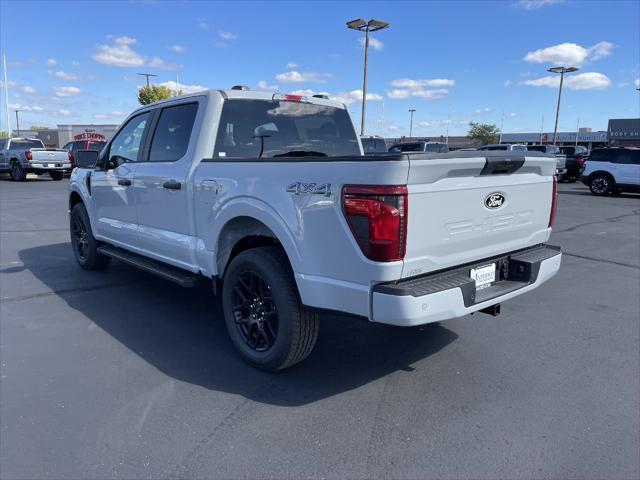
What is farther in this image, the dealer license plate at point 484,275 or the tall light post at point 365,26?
the tall light post at point 365,26

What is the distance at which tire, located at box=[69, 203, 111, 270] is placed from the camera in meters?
6.16

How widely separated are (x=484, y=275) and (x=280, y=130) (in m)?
2.19

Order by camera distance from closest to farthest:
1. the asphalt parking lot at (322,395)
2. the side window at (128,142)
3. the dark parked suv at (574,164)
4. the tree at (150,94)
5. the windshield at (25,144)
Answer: the asphalt parking lot at (322,395), the side window at (128,142), the windshield at (25,144), the dark parked suv at (574,164), the tree at (150,94)

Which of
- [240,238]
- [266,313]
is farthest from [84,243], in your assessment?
[266,313]

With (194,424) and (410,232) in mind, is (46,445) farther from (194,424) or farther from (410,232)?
(410,232)

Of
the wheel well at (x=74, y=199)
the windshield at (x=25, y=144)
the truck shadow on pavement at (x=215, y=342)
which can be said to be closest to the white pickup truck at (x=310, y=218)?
the truck shadow on pavement at (x=215, y=342)

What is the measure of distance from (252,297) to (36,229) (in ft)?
25.7

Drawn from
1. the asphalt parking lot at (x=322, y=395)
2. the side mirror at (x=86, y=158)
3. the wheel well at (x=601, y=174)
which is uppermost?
the side mirror at (x=86, y=158)

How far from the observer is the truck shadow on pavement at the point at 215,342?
3465mm

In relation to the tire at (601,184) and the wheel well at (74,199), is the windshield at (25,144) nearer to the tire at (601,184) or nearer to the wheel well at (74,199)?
the wheel well at (74,199)

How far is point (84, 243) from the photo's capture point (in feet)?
21.0

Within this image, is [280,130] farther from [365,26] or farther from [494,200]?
[365,26]

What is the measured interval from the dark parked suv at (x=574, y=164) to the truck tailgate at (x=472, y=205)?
77.3ft

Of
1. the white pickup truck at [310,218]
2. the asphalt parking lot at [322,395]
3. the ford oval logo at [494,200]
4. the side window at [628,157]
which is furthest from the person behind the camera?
the side window at [628,157]
